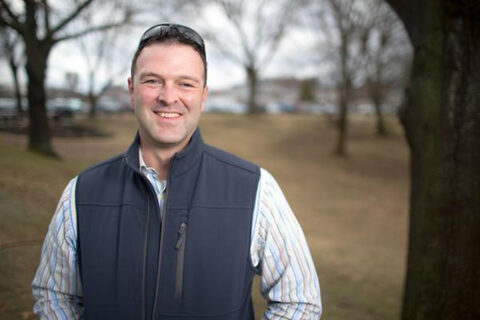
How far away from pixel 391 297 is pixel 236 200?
213 inches

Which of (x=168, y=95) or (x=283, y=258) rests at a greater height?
(x=168, y=95)

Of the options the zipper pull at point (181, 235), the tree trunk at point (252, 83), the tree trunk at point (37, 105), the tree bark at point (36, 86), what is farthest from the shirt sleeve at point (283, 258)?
the tree trunk at point (252, 83)

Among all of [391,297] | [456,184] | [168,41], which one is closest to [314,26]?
[391,297]

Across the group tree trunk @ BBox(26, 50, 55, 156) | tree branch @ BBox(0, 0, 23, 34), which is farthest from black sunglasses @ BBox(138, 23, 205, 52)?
tree trunk @ BBox(26, 50, 55, 156)

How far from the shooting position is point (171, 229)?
71.1 inches

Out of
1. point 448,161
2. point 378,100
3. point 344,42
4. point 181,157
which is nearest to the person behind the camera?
point 181,157

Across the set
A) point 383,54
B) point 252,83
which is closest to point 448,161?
point 383,54

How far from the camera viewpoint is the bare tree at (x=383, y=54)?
69.1 ft

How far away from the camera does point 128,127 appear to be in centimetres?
2692

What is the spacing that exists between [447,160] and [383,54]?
79.7ft

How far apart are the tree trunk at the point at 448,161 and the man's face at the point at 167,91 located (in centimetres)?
278

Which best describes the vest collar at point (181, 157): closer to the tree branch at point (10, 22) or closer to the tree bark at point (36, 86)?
the tree branch at point (10, 22)

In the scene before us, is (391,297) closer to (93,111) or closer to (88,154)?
(88,154)

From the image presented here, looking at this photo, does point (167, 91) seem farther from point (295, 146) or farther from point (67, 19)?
point (295, 146)
